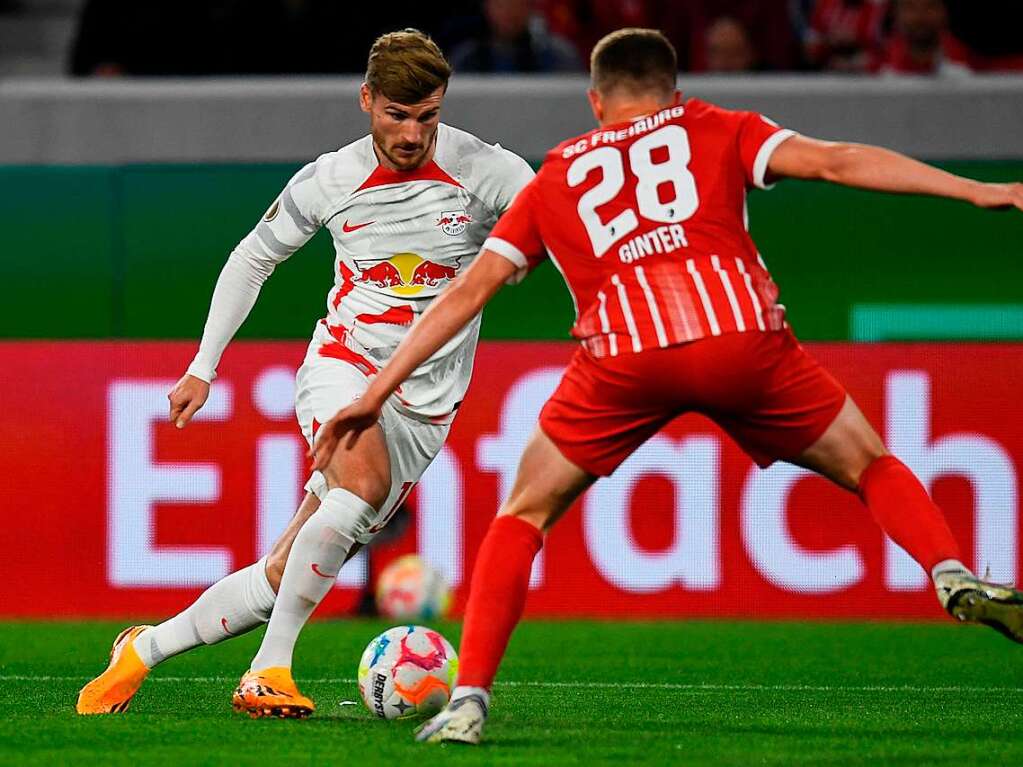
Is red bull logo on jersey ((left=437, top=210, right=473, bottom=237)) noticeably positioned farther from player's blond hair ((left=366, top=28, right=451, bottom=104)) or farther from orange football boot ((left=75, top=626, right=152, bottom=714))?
orange football boot ((left=75, top=626, right=152, bottom=714))

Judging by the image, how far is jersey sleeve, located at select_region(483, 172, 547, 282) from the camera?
5059 millimetres

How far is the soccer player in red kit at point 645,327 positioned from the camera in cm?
495

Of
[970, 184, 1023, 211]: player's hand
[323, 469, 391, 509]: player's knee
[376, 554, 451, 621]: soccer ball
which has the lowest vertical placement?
[376, 554, 451, 621]: soccer ball

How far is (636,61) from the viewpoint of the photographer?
16.8 ft

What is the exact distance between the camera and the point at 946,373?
9.68 metres

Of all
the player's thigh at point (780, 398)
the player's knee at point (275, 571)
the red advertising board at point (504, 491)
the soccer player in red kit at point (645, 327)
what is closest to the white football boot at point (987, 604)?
the soccer player in red kit at point (645, 327)

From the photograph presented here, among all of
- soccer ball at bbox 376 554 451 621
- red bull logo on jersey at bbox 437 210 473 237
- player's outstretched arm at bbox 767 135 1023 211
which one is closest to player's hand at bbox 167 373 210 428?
red bull logo on jersey at bbox 437 210 473 237

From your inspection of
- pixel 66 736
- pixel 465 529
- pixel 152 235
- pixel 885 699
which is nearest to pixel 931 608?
pixel 465 529

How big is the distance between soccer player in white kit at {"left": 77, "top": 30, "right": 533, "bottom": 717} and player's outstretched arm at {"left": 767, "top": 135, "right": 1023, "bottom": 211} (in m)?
1.35

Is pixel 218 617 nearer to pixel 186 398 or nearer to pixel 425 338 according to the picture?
pixel 186 398

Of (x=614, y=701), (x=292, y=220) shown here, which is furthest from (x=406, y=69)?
(x=614, y=701)

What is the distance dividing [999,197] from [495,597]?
164 cm

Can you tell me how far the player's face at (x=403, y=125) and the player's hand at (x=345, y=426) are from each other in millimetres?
1218

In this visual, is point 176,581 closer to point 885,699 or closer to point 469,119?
point 469,119
